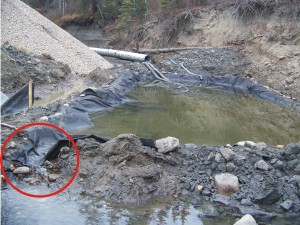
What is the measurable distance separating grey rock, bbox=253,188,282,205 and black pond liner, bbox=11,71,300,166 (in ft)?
6.89

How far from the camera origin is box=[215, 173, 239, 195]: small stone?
598 cm

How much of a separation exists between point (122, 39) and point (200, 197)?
73.8 ft

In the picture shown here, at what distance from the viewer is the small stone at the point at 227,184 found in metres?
5.98

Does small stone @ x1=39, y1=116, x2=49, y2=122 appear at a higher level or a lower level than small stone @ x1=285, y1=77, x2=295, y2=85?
higher

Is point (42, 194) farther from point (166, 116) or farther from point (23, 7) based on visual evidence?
point (23, 7)

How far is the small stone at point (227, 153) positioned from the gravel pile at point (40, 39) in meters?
10.3

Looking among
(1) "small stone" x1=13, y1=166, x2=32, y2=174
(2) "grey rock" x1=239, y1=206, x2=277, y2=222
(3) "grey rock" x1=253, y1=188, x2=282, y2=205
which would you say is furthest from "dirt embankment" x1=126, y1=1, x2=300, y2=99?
(1) "small stone" x1=13, y1=166, x2=32, y2=174

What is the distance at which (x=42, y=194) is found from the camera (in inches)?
223

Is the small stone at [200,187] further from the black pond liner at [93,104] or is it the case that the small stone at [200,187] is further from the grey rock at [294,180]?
the grey rock at [294,180]

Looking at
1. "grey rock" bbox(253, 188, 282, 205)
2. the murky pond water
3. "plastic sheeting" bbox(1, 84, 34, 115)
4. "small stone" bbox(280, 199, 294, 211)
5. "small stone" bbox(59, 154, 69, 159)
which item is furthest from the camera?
the murky pond water

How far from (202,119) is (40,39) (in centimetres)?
858

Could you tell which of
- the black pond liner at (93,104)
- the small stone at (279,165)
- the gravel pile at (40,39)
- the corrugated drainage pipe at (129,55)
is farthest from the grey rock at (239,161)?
the corrugated drainage pipe at (129,55)

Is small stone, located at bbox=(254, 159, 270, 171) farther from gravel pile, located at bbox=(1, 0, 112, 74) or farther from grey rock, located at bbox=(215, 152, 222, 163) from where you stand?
gravel pile, located at bbox=(1, 0, 112, 74)

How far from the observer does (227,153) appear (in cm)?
646
